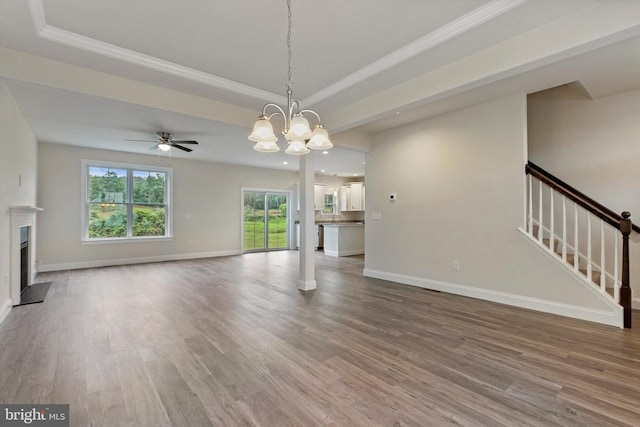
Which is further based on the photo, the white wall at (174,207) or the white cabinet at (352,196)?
the white cabinet at (352,196)

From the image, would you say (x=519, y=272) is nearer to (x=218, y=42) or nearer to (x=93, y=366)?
(x=218, y=42)

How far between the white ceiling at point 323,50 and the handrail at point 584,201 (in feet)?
3.49

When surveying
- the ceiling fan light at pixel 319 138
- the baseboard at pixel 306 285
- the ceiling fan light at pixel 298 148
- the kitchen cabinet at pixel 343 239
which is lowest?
the baseboard at pixel 306 285

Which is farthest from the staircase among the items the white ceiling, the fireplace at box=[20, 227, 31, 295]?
the fireplace at box=[20, 227, 31, 295]

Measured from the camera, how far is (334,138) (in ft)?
16.1

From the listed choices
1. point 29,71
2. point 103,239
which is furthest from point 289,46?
point 103,239

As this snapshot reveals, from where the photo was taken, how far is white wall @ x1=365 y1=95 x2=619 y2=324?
366cm

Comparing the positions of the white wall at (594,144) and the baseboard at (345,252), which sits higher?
the white wall at (594,144)

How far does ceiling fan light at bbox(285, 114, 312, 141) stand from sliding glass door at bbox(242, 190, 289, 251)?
23.2 feet

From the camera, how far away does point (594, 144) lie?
3949mm

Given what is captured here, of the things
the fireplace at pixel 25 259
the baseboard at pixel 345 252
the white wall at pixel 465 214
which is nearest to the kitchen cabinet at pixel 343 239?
the baseboard at pixel 345 252

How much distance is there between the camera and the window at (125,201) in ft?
21.8

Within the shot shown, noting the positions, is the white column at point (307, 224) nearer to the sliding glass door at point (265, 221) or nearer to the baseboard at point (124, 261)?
the baseboard at point (124, 261)

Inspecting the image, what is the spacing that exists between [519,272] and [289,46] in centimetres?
389
